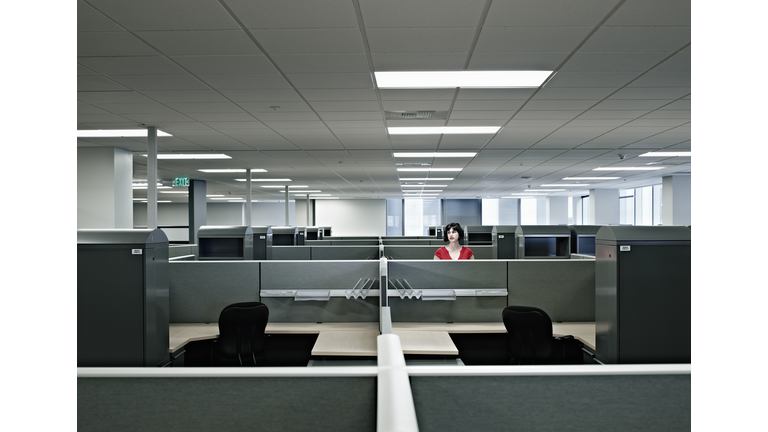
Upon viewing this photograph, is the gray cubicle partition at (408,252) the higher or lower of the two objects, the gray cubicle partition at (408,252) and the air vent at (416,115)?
the lower

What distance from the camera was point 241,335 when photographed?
257 cm

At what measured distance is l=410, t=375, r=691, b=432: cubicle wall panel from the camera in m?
0.84

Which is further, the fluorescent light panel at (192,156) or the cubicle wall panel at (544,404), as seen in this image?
Result: the fluorescent light panel at (192,156)

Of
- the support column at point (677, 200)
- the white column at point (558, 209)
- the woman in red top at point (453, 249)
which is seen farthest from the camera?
the white column at point (558, 209)

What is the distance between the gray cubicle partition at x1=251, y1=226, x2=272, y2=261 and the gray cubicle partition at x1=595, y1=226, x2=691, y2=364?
13.7 ft

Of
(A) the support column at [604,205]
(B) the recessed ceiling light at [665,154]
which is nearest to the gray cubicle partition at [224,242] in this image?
(B) the recessed ceiling light at [665,154]

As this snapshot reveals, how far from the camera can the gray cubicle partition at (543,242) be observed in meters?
5.00

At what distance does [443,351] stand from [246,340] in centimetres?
A: 114

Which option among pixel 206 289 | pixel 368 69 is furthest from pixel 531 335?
pixel 206 289

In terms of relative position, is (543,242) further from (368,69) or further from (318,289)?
(368,69)

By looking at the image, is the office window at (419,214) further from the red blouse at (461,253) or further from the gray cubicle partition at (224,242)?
the red blouse at (461,253)

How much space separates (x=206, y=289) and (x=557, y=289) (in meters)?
2.48

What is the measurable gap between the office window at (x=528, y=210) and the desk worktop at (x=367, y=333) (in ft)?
56.4
